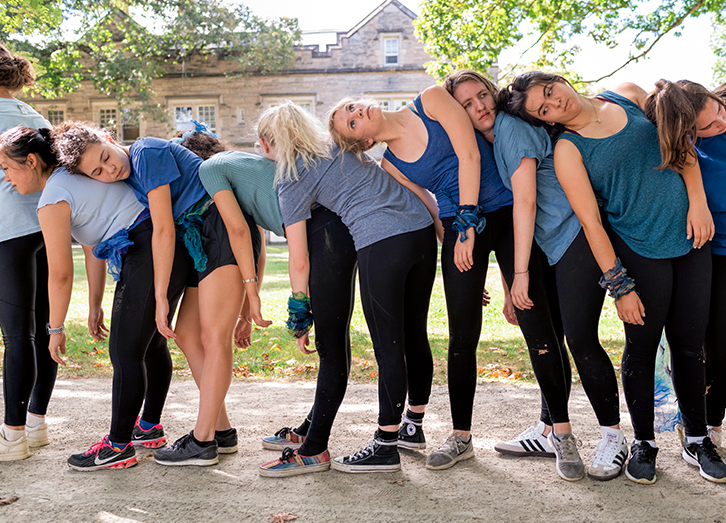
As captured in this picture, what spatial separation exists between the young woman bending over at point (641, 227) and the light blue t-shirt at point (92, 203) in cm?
210

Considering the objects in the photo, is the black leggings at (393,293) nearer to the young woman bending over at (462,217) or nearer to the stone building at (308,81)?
the young woman bending over at (462,217)

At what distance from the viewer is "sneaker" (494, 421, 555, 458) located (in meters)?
3.37

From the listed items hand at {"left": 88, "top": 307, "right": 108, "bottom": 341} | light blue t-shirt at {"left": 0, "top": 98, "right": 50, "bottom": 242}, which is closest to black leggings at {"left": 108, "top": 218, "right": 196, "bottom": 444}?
hand at {"left": 88, "top": 307, "right": 108, "bottom": 341}

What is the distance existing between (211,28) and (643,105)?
26.5m

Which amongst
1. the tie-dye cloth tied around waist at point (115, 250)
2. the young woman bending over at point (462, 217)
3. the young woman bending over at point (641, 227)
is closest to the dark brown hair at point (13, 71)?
the tie-dye cloth tied around waist at point (115, 250)

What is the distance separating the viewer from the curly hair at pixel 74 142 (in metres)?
3.06

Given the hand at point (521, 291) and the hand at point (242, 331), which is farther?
the hand at point (242, 331)

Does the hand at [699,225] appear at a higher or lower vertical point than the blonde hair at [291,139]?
lower

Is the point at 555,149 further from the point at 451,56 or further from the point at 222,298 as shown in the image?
the point at 451,56

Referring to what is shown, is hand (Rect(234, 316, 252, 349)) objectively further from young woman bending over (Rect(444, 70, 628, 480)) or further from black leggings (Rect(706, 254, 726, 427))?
black leggings (Rect(706, 254, 726, 427))

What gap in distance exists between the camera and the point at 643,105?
3.08 meters

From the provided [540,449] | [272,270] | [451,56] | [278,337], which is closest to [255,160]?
[540,449]

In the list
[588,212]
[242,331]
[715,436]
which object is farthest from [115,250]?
[715,436]

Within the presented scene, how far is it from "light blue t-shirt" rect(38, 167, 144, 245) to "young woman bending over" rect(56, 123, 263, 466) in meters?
0.07
